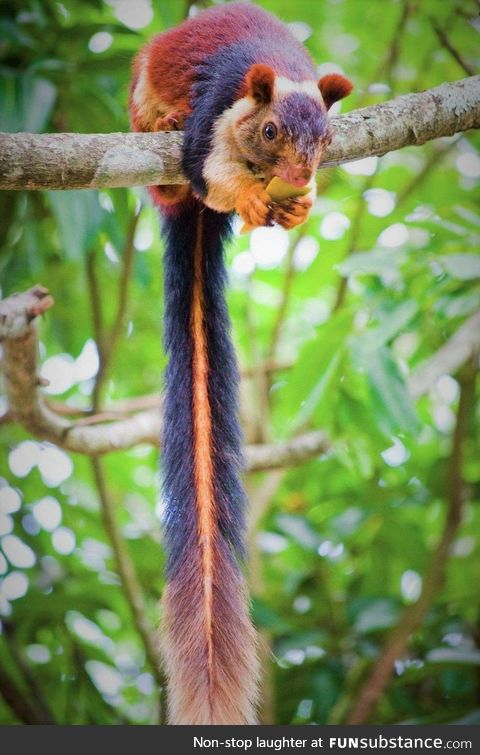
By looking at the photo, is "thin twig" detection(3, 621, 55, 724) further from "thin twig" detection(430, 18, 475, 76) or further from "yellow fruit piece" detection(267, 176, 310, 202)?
"thin twig" detection(430, 18, 475, 76)

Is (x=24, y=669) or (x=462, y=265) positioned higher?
(x=462, y=265)

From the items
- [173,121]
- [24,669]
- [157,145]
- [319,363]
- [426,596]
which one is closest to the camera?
[157,145]

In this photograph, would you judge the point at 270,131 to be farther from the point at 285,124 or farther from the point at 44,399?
the point at 44,399

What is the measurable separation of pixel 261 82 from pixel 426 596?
85 centimetres

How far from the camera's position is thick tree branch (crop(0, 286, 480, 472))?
1.08m

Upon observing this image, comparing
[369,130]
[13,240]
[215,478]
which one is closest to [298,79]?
[369,130]

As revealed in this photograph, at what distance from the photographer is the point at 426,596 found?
→ 133 cm

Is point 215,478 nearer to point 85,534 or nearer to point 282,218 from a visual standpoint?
point 282,218

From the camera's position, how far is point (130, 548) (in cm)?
156

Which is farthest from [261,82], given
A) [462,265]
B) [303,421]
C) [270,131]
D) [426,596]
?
[426,596]

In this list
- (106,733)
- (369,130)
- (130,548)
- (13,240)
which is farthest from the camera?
(130,548)

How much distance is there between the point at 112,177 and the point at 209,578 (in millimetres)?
405

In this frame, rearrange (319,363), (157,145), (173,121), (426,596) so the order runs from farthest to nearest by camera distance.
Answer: (426,596) → (319,363) → (173,121) → (157,145)

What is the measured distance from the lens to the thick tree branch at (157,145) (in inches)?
29.8
